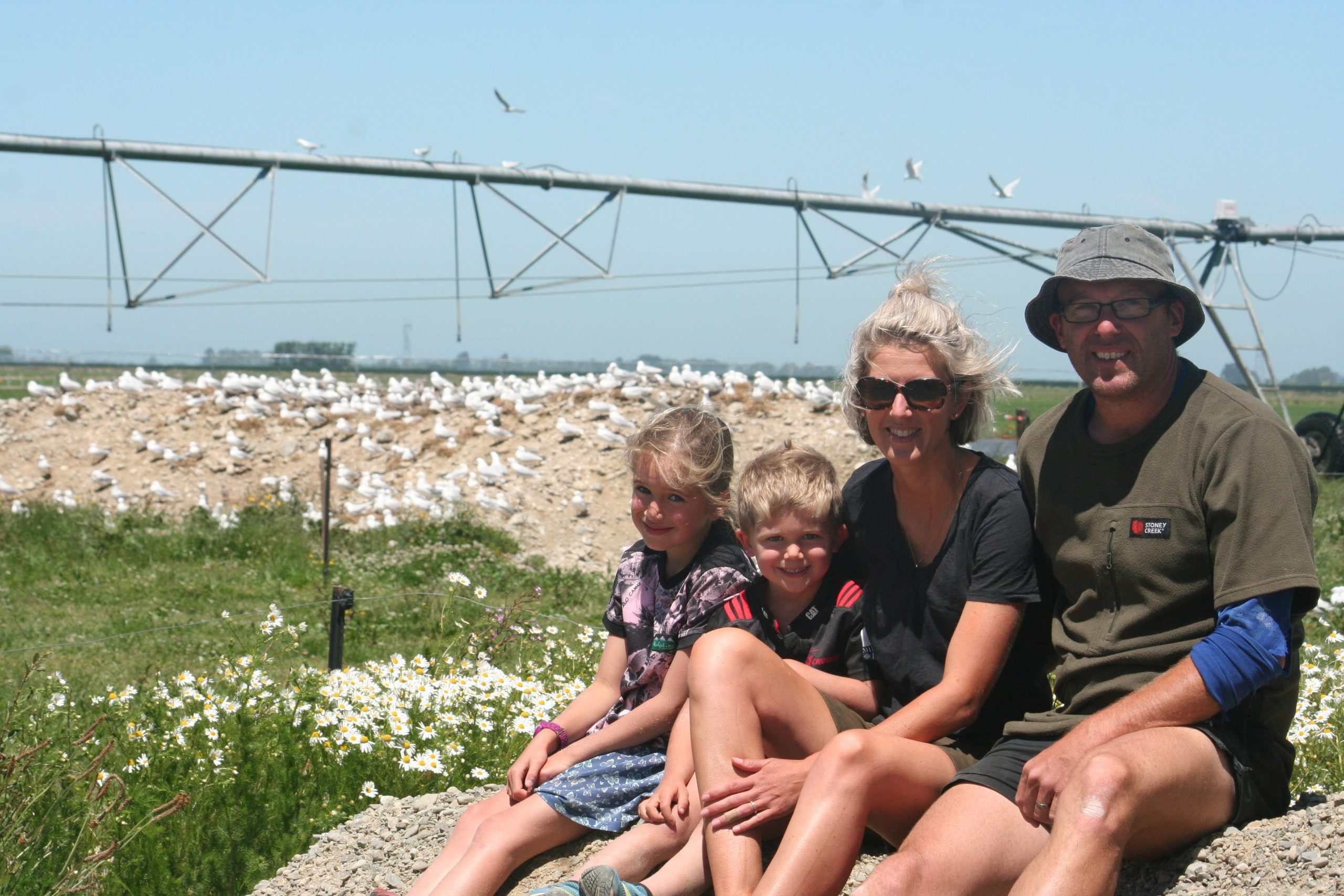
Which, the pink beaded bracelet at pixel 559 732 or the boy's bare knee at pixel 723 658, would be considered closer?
the boy's bare knee at pixel 723 658

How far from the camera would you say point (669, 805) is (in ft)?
11.2

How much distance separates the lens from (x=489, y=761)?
193 inches

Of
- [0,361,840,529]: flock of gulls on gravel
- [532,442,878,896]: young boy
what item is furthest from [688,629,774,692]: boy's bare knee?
[0,361,840,529]: flock of gulls on gravel

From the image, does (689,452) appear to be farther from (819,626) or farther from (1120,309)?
(1120,309)

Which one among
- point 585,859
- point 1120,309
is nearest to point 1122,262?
point 1120,309

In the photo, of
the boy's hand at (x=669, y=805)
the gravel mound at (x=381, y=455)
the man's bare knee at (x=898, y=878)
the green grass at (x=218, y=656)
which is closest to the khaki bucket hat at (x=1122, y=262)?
the man's bare knee at (x=898, y=878)

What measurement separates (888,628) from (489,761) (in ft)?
6.87

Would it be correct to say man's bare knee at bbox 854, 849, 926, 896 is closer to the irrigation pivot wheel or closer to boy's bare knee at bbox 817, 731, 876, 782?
boy's bare knee at bbox 817, 731, 876, 782

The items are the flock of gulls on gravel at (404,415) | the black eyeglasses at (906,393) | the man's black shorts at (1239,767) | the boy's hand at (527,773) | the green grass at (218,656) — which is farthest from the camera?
the flock of gulls on gravel at (404,415)

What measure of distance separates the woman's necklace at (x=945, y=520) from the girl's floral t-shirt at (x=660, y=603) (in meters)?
0.53

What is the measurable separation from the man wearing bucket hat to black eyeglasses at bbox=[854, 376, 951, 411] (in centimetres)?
28

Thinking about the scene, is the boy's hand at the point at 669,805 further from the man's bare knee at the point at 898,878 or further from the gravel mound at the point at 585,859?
the man's bare knee at the point at 898,878

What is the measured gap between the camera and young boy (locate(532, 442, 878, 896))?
11.2 ft

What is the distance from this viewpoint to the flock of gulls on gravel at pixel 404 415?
528 inches
